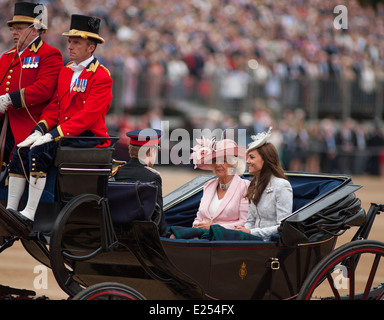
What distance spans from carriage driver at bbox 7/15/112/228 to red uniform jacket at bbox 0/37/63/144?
7 cm

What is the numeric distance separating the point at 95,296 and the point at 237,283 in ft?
3.20

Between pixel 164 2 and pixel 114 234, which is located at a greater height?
pixel 164 2

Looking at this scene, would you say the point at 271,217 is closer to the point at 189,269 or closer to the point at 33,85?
the point at 189,269

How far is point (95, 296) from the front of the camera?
3.66m

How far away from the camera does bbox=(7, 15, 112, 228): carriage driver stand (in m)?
4.11

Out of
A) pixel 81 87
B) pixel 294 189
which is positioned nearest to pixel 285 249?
Answer: pixel 294 189

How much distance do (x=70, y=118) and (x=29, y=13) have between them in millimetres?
729

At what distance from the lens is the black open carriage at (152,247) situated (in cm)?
405

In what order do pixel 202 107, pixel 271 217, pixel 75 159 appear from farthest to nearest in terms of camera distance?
1. pixel 202 107
2. pixel 271 217
3. pixel 75 159

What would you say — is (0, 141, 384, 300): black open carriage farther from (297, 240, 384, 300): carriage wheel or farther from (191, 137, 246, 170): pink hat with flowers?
(191, 137, 246, 170): pink hat with flowers

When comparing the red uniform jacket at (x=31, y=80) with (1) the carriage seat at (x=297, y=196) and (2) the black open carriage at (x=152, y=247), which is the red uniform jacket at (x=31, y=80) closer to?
(2) the black open carriage at (x=152, y=247)

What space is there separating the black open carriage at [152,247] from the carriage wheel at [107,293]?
5.8 inches

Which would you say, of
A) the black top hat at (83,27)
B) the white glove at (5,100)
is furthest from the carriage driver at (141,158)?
the white glove at (5,100)

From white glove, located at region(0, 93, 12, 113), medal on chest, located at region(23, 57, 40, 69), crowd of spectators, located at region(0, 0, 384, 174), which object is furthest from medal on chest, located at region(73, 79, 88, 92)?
crowd of spectators, located at region(0, 0, 384, 174)
